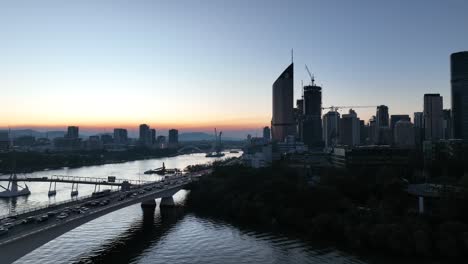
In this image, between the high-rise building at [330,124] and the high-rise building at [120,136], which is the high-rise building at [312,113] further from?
the high-rise building at [120,136]

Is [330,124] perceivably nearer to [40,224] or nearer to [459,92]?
[459,92]

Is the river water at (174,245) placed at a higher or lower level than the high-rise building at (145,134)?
lower

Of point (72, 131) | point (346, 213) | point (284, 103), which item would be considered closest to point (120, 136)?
point (72, 131)

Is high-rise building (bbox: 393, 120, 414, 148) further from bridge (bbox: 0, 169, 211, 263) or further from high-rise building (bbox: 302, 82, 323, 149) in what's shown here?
bridge (bbox: 0, 169, 211, 263)

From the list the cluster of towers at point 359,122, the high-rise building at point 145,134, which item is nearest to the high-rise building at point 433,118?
the cluster of towers at point 359,122

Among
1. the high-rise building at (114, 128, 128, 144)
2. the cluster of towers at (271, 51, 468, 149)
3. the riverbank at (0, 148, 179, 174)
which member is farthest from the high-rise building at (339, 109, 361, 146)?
the high-rise building at (114, 128, 128, 144)

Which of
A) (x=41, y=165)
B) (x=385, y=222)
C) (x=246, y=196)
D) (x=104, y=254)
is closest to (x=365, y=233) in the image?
(x=385, y=222)
